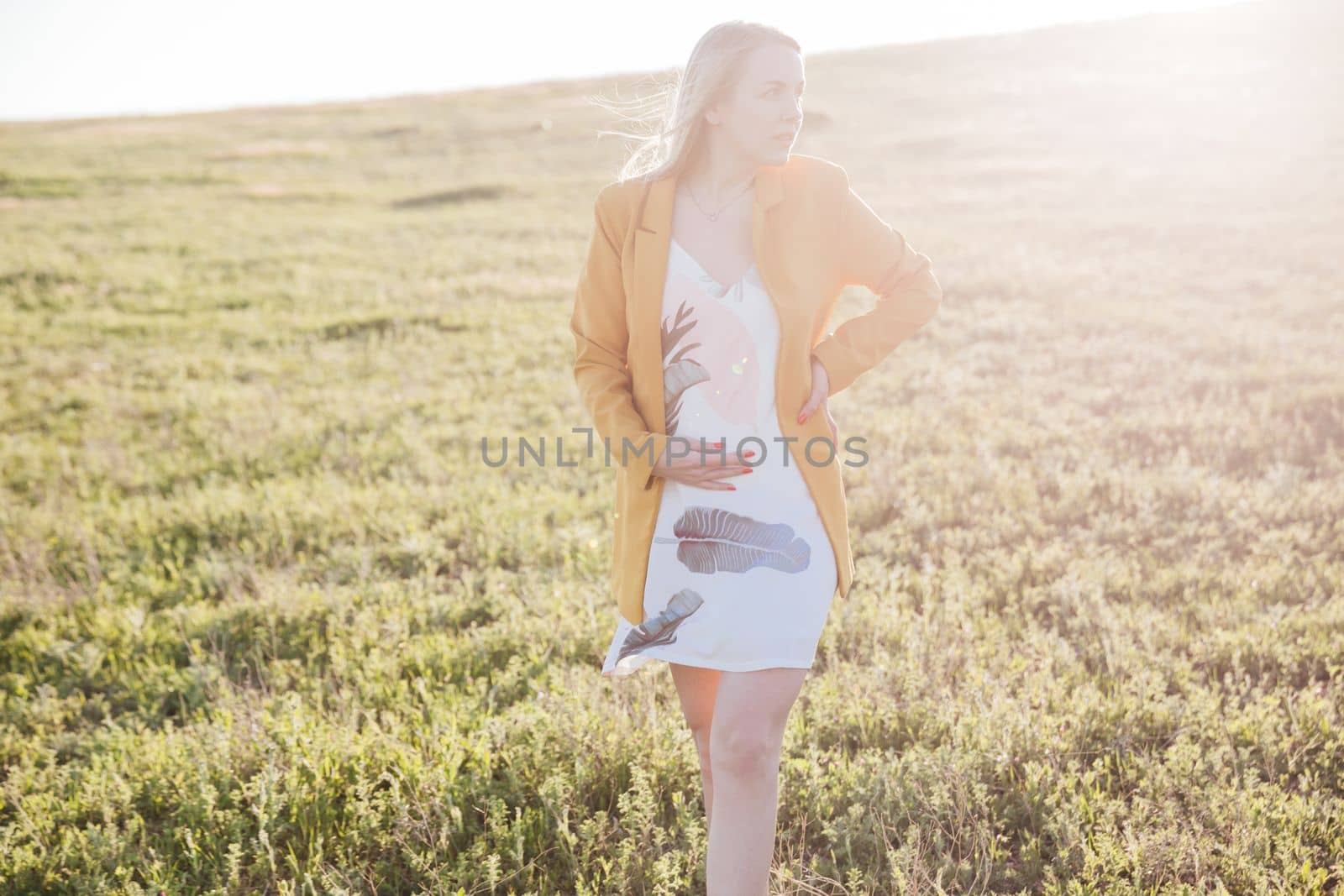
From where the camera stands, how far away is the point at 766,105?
2.59 meters

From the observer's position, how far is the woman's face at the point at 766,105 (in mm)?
2586

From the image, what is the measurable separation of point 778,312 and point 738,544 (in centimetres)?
68

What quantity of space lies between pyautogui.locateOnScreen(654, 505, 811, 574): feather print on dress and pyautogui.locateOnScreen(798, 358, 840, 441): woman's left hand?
33cm

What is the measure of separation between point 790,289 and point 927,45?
6849 cm

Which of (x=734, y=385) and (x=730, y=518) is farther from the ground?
(x=734, y=385)

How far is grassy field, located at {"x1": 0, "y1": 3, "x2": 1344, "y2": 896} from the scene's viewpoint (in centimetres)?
329

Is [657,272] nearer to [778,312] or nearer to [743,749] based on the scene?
[778,312]

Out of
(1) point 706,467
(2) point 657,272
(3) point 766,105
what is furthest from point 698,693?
(3) point 766,105

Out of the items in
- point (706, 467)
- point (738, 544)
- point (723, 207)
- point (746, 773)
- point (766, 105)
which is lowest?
point (746, 773)

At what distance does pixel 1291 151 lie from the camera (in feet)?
82.1

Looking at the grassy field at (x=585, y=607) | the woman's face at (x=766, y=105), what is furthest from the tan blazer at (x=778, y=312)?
the grassy field at (x=585, y=607)

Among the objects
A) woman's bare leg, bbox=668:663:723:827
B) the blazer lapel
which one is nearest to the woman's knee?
woman's bare leg, bbox=668:663:723:827

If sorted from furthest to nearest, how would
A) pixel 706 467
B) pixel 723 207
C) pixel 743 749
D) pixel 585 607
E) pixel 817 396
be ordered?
1. pixel 585 607
2. pixel 723 207
3. pixel 817 396
4. pixel 706 467
5. pixel 743 749

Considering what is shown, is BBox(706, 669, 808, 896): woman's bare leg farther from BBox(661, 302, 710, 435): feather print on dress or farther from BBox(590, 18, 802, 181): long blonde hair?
BBox(590, 18, 802, 181): long blonde hair
